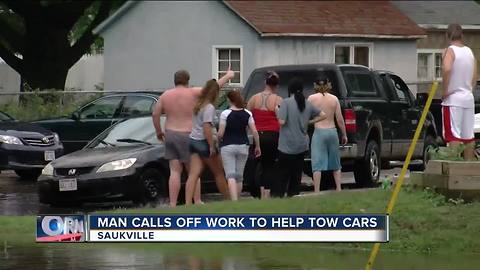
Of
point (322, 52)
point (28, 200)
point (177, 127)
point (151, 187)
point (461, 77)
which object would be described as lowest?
point (28, 200)

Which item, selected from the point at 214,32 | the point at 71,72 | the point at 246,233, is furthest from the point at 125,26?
the point at 246,233

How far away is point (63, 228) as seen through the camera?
10258 millimetres

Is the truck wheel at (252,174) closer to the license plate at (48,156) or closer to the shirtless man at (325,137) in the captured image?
the shirtless man at (325,137)

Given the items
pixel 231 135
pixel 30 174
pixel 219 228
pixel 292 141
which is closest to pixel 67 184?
pixel 231 135

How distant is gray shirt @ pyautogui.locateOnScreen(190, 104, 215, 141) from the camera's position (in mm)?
16156

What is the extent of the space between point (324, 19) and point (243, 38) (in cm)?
254

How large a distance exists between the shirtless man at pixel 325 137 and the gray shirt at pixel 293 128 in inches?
32.8

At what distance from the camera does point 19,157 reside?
22.5 meters

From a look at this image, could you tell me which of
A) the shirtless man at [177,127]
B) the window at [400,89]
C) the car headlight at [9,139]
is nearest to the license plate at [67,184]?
→ the shirtless man at [177,127]

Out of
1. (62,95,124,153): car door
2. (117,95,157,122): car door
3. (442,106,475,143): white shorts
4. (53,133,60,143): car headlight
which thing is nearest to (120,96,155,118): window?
(117,95,157,122): car door

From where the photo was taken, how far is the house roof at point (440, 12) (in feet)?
137

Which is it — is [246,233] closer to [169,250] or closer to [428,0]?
[169,250]

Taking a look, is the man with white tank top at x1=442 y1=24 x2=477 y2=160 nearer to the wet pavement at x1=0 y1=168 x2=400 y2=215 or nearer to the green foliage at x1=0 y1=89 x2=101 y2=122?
the wet pavement at x1=0 y1=168 x2=400 y2=215

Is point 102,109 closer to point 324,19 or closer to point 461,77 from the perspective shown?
point 461,77
